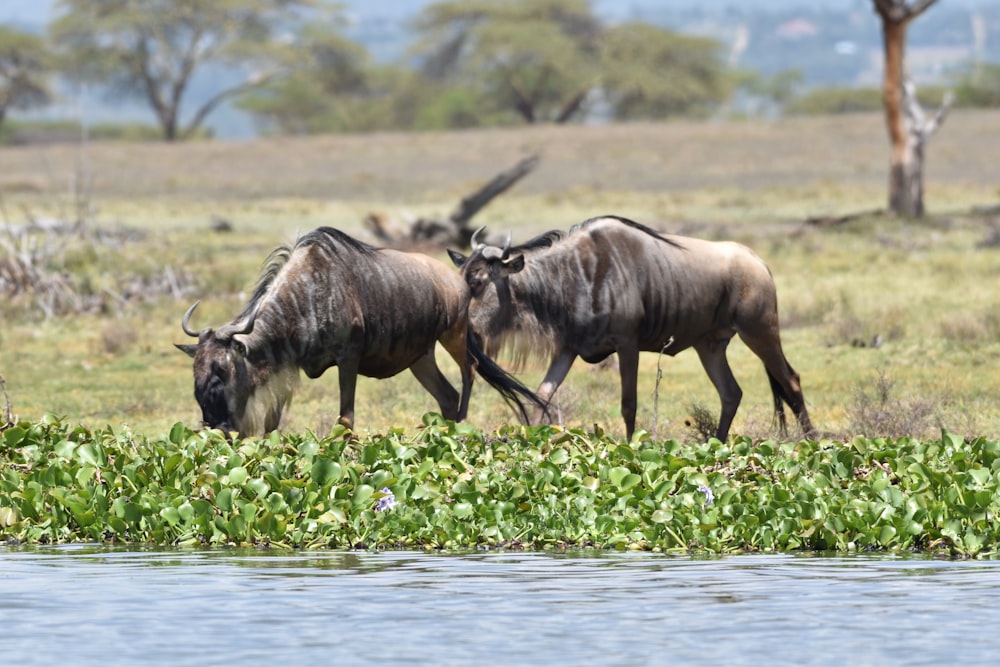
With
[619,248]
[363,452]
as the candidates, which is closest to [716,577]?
[363,452]

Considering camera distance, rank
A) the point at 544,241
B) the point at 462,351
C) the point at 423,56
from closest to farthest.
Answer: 1. the point at 544,241
2. the point at 462,351
3. the point at 423,56

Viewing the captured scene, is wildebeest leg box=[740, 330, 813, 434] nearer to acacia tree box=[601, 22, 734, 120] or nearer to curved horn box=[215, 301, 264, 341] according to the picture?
curved horn box=[215, 301, 264, 341]

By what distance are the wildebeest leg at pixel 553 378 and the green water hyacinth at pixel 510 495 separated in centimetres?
135

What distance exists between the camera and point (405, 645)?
648 centimetres

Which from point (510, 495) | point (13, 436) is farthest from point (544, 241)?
point (13, 436)

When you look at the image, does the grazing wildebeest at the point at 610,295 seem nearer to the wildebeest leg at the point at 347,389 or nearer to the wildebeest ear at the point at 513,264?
the wildebeest ear at the point at 513,264

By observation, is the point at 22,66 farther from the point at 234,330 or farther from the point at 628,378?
the point at 234,330

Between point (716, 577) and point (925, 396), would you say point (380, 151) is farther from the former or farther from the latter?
point (716, 577)

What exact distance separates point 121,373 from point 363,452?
26.9 ft

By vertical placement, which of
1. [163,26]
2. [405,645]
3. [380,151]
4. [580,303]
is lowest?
[405,645]

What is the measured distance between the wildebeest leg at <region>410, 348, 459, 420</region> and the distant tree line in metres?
65.5

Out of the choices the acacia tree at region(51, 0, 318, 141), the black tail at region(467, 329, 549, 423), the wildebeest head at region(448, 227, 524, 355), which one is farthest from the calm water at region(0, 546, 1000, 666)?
the acacia tree at region(51, 0, 318, 141)

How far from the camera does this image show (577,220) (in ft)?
118

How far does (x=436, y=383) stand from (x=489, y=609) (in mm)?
5126
